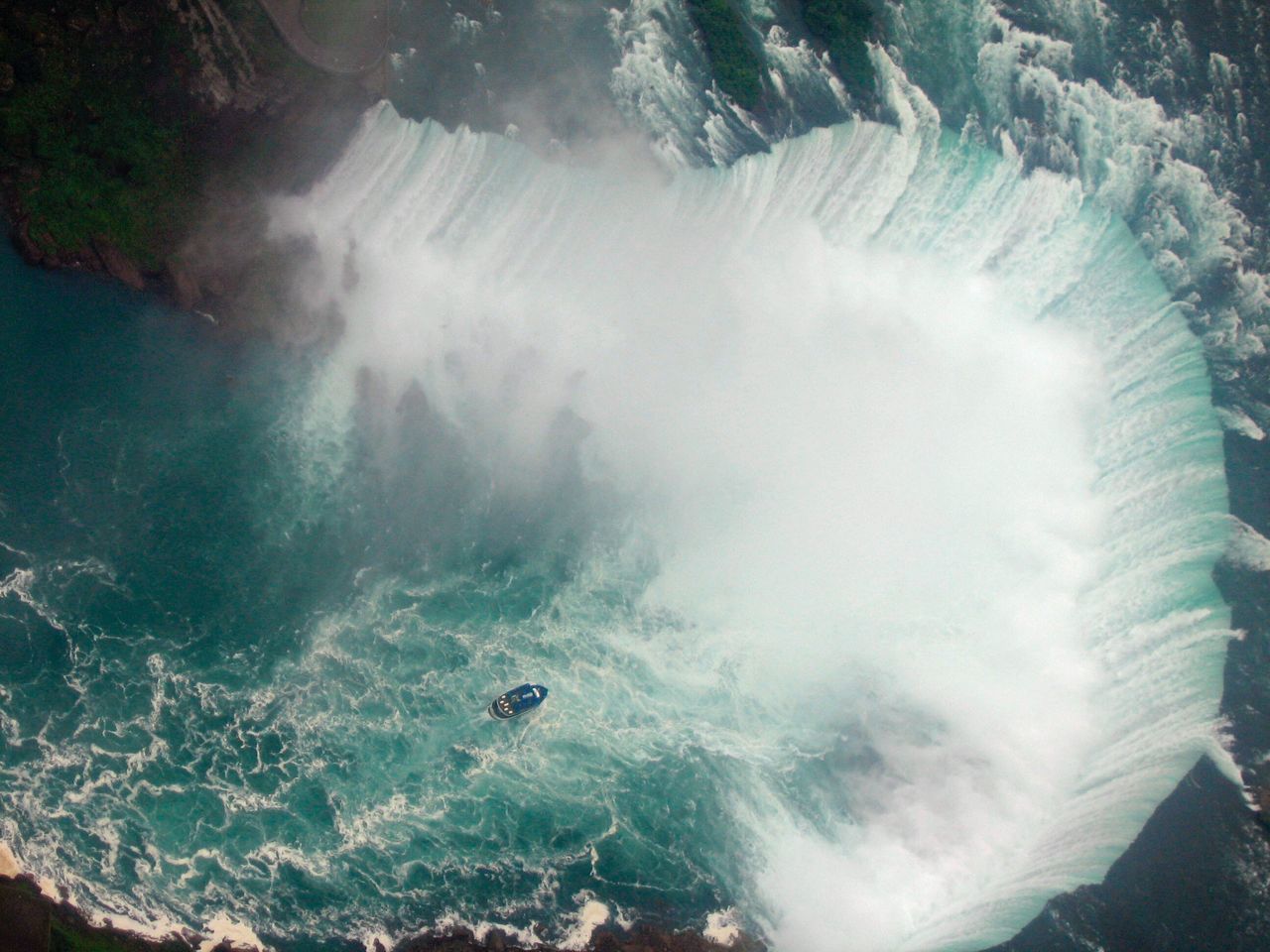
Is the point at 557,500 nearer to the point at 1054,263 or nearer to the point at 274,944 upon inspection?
the point at 274,944

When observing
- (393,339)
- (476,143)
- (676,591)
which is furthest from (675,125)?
(676,591)

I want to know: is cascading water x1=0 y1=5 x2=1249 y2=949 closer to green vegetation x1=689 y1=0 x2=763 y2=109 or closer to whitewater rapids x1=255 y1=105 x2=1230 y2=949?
whitewater rapids x1=255 y1=105 x2=1230 y2=949

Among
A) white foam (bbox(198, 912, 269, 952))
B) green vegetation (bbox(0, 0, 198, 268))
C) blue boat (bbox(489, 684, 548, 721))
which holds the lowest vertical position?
white foam (bbox(198, 912, 269, 952))

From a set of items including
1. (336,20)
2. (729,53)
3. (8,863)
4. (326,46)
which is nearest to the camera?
(8,863)

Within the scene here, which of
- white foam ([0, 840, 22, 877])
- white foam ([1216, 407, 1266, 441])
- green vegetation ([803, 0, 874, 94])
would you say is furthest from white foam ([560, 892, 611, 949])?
green vegetation ([803, 0, 874, 94])

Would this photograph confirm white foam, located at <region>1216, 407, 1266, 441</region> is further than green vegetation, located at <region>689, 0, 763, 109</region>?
No

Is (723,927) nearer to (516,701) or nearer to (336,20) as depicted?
(516,701)

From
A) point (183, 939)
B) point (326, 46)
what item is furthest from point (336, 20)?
point (183, 939)
